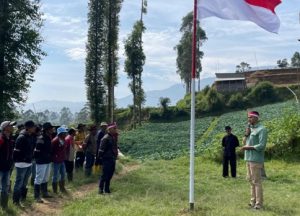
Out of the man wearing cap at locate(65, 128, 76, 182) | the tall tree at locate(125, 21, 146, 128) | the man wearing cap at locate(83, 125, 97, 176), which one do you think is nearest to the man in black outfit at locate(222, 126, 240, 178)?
the man wearing cap at locate(83, 125, 97, 176)

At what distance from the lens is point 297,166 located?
19562 mm

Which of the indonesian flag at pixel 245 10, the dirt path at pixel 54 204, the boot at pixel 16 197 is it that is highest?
the indonesian flag at pixel 245 10

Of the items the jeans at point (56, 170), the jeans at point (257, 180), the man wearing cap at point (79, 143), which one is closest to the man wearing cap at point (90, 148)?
the man wearing cap at point (79, 143)

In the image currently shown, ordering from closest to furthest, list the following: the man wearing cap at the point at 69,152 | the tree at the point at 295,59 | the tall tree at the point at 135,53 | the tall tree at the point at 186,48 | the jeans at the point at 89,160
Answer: the man wearing cap at the point at 69,152 → the jeans at the point at 89,160 → the tall tree at the point at 135,53 → the tall tree at the point at 186,48 → the tree at the point at 295,59

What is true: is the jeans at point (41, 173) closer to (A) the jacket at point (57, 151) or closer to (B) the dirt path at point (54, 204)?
(B) the dirt path at point (54, 204)

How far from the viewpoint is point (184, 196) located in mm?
11773

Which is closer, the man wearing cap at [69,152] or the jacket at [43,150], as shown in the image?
the jacket at [43,150]

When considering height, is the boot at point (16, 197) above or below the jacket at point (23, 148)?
below

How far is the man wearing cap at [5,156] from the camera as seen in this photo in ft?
31.7

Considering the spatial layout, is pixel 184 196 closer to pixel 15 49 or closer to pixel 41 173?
pixel 41 173

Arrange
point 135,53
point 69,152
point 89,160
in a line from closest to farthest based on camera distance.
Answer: point 69,152 < point 89,160 < point 135,53

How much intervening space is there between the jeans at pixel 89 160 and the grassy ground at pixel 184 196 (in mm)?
1152

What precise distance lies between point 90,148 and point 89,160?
1.38 feet

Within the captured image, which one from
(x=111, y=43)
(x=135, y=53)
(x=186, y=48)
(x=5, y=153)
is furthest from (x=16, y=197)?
(x=186, y=48)
